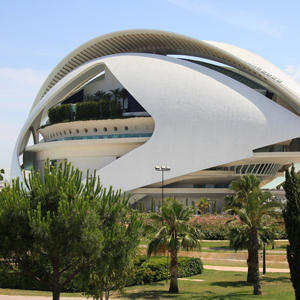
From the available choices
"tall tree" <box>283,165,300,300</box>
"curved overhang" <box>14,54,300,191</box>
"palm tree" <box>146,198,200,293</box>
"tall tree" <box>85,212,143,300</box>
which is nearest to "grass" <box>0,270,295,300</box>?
"palm tree" <box>146,198,200,293</box>

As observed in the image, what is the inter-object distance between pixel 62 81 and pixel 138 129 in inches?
432

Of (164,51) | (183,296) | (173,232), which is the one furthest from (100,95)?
(183,296)

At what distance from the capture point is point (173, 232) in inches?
681

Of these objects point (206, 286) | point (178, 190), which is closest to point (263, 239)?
point (206, 286)

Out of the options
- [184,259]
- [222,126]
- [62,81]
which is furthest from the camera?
[62,81]

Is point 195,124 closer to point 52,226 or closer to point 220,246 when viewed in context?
point 220,246

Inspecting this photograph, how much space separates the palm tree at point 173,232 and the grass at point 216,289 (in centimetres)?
85

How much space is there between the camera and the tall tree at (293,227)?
1371 cm

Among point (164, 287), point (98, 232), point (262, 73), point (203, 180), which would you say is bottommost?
point (164, 287)

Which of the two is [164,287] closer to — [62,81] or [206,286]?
[206,286]

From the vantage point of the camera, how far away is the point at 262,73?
3831 centimetres

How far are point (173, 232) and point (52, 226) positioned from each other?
6729 mm

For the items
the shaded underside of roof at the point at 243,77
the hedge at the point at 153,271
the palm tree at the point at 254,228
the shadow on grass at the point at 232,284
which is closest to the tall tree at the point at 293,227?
the palm tree at the point at 254,228

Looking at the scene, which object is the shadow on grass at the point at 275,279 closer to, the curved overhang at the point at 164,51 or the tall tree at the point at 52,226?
the tall tree at the point at 52,226
